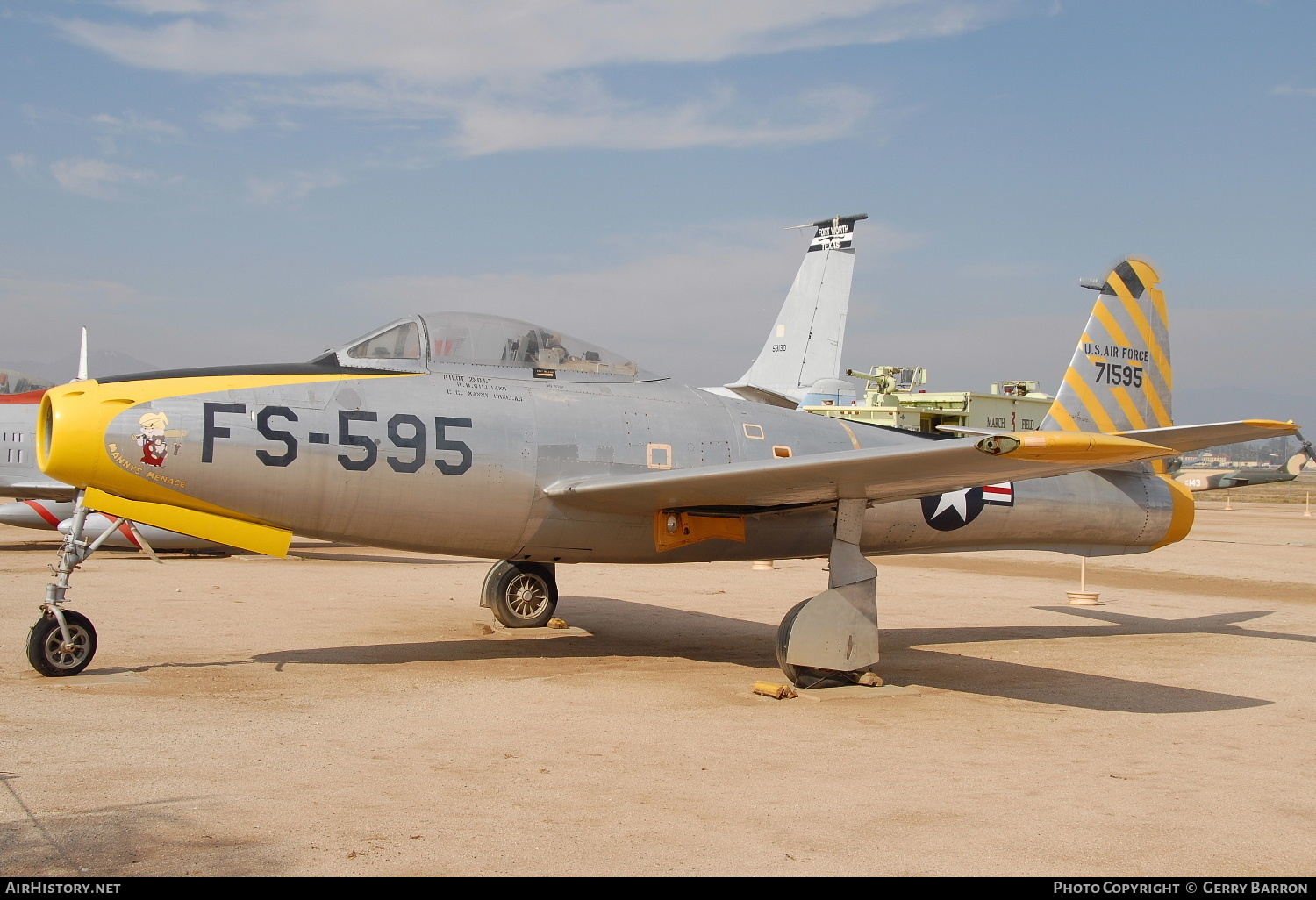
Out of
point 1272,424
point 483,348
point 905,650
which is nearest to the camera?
point 1272,424

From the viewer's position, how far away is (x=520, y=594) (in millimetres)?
10625

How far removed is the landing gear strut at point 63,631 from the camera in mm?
7215

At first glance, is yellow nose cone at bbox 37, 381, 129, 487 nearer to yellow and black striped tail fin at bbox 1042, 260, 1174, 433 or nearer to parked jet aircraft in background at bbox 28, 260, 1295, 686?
parked jet aircraft in background at bbox 28, 260, 1295, 686

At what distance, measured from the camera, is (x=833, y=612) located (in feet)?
26.1

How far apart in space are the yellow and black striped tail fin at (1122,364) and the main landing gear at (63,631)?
370 inches

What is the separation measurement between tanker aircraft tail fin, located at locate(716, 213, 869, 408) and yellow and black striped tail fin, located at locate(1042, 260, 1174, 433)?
681 inches

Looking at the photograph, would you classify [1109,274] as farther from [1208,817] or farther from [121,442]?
[121,442]

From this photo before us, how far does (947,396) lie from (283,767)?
99.8ft

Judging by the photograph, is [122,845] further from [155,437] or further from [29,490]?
[29,490]

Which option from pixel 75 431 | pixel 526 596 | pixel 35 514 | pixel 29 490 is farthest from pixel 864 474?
pixel 35 514

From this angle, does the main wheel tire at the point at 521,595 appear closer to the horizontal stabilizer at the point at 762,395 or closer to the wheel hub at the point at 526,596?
the wheel hub at the point at 526,596

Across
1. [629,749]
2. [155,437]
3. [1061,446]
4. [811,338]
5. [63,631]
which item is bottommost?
[629,749]

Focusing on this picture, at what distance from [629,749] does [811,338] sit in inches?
972

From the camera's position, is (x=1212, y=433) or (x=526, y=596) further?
(x=526, y=596)
